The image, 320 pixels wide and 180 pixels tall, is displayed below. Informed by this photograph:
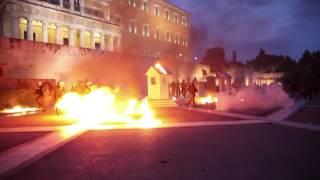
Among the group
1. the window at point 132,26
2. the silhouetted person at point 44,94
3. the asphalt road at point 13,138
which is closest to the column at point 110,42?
the window at point 132,26

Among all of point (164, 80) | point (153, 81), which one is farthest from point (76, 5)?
point (164, 80)

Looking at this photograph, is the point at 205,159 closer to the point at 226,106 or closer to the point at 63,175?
the point at 63,175

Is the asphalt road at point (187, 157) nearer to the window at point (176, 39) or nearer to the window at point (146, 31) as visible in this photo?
the window at point (146, 31)

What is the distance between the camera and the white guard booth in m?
34.8

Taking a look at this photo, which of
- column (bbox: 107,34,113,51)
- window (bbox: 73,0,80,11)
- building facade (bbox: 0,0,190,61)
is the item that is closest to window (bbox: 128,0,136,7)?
building facade (bbox: 0,0,190,61)

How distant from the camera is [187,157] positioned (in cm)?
1012

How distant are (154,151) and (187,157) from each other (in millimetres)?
1435

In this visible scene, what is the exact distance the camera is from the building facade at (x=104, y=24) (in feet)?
161

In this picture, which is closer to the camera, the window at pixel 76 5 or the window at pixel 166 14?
the window at pixel 76 5

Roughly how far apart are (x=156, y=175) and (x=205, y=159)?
6.75ft

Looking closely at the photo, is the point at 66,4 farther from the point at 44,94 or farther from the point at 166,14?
the point at 166,14

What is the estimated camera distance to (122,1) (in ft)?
236

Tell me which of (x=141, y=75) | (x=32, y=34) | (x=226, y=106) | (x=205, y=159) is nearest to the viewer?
(x=205, y=159)

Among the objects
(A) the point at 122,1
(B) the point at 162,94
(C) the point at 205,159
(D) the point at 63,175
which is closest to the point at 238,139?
(C) the point at 205,159
